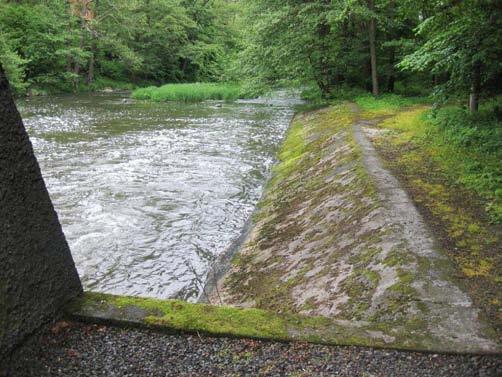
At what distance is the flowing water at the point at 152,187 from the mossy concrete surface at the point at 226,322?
2926 mm

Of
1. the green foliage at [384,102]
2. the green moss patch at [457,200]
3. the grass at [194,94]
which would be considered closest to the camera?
the green moss patch at [457,200]

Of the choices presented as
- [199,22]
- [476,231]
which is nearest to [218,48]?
[199,22]

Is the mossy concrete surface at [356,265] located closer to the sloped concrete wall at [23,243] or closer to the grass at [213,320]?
the grass at [213,320]

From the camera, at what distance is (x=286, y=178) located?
1153 cm

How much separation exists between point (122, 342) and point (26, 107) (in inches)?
1049

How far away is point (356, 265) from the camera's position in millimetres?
5488

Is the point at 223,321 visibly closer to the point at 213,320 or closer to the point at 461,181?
the point at 213,320

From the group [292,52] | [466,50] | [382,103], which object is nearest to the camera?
[466,50]

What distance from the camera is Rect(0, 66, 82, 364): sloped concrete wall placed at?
303 centimetres

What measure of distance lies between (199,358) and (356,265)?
2.75 meters

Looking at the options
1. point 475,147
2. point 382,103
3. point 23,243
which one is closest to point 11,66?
point 382,103

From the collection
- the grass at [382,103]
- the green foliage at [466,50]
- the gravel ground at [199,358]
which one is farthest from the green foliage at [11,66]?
the gravel ground at [199,358]

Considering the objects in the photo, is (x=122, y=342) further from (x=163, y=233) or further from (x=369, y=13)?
(x=369, y=13)

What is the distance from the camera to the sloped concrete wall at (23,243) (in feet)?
9.94
